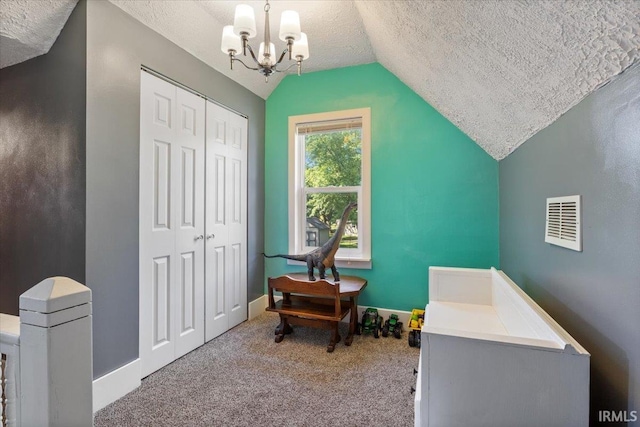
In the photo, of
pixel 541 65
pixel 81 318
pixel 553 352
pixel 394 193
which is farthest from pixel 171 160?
pixel 553 352

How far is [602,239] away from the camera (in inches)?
37.6

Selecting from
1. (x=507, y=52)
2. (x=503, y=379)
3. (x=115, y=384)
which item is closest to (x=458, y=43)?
(x=507, y=52)

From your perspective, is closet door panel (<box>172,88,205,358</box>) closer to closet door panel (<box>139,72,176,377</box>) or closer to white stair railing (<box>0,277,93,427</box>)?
closet door panel (<box>139,72,176,377</box>)

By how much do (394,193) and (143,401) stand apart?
8.06 ft

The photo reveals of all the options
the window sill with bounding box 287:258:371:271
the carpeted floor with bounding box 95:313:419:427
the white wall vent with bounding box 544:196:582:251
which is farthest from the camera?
the window sill with bounding box 287:258:371:271

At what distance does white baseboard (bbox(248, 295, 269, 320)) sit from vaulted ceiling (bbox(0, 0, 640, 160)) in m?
2.22

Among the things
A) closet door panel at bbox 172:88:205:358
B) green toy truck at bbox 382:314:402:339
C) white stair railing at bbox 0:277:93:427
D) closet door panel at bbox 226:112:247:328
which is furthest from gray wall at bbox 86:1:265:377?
green toy truck at bbox 382:314:402:339

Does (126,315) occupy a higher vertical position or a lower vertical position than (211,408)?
higher

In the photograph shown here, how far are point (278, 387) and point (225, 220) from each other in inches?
58.7

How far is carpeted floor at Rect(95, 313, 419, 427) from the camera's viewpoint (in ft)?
5.31

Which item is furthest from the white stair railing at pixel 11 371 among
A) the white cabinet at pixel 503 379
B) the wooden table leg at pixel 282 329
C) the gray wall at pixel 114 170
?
the wooden table leg at pixel 282 329

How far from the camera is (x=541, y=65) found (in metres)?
1.08

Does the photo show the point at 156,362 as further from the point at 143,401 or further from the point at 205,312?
the point at 205,312

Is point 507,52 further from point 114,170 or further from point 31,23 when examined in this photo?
point 31,23
